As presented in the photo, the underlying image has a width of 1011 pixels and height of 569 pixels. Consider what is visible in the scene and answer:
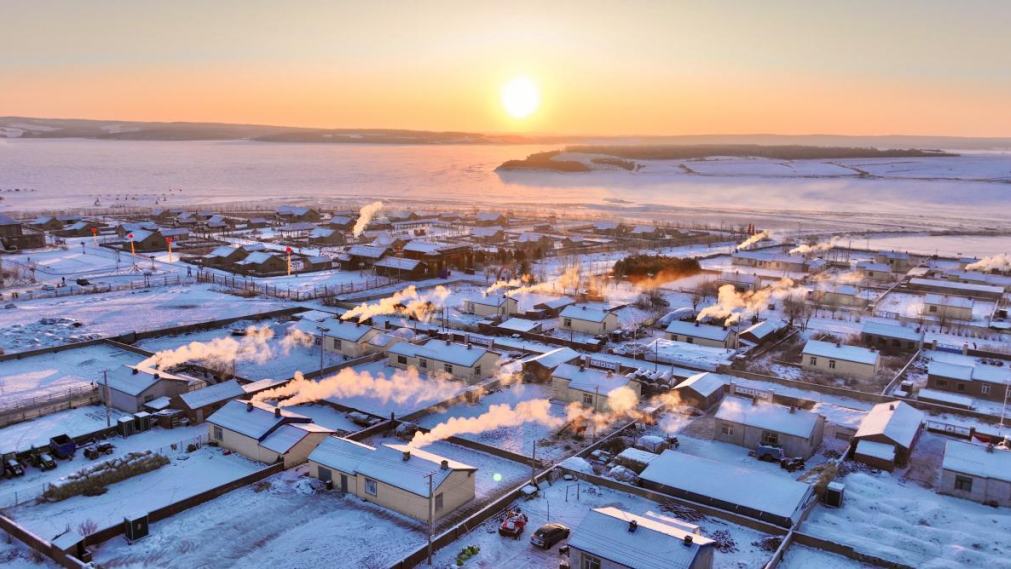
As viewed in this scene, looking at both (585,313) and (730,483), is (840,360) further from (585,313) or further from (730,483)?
(730,483)

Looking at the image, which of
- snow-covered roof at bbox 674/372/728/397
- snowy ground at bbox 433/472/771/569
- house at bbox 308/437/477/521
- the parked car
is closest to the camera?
snowy ground at bbox 433/472/771/569

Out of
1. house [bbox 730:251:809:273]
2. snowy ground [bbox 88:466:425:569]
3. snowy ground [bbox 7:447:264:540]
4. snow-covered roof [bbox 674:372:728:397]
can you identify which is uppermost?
house [bbox 730:251:809:273]

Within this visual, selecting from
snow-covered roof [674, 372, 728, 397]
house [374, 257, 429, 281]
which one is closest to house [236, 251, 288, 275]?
house [374, 257, 429, 281]

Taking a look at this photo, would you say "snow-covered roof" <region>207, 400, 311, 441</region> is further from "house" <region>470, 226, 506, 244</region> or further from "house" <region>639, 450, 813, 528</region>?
"house" <region>470, 226, 506, 244</region>

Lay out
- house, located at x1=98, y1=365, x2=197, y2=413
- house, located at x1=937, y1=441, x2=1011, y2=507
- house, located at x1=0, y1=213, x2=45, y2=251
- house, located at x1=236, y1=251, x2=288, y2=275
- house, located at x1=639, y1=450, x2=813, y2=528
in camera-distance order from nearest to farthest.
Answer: house, located at x1=639, y1=450, x2=813, y2=528 < house, located at x1=937, y1=441, x2=1011, y2=507 < house, located at x1=98, y1=365, x2=197, y2=413 < house, located at x1=236, y1=251, x2=288, y2=275 < house, located at x1=0, y1=213, x2=45, y2=251


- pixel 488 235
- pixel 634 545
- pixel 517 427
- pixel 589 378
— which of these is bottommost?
pixel 517 427

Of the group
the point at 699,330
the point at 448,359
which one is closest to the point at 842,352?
the point at 699,330

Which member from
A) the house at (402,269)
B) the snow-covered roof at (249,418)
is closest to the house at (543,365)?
the snow-covered roof at (249,418)
